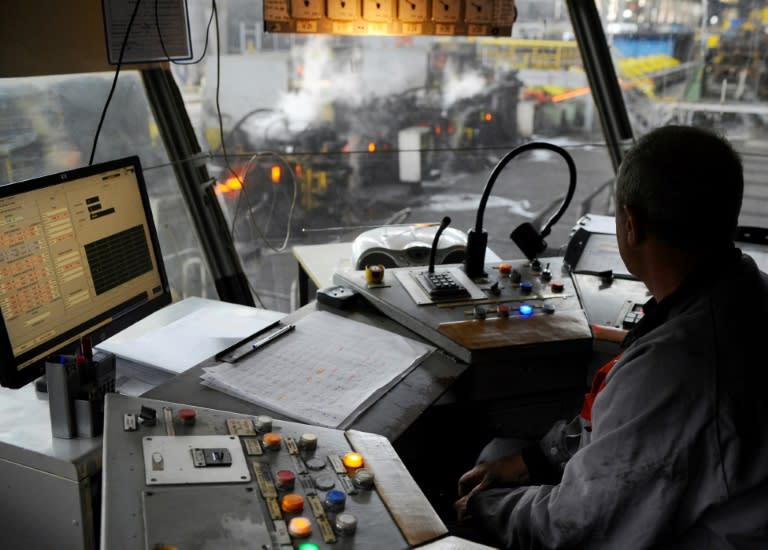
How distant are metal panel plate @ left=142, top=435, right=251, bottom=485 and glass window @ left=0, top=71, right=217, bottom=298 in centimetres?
128

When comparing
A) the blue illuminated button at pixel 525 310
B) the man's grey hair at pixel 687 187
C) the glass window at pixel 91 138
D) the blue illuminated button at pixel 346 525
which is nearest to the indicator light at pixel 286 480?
the blue illuminated button at pixel 346 525

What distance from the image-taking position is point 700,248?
1152 millimetres

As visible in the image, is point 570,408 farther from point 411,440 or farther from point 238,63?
point 238,63

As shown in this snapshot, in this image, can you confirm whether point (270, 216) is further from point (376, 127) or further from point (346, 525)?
point (346, 525)

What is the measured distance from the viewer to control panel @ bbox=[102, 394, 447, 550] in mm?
978

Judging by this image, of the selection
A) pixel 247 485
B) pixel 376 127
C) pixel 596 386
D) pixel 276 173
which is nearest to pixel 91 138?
pixel 276 173

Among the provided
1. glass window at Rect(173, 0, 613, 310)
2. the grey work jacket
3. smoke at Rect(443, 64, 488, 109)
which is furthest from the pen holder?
smoke at Rect(443, 64, 488, 109)

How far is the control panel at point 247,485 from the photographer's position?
0.98 meters

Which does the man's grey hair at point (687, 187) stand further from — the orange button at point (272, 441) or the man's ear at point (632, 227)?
the orange button at point (272, 441)

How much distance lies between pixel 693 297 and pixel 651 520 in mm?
336

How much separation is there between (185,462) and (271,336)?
59 cm

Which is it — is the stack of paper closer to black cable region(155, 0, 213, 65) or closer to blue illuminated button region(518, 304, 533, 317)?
blue illuminated button region(518, 304, 533, 317)

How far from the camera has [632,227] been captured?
1188mm

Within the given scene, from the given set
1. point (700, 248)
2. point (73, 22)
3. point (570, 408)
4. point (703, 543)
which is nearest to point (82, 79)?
point (73, 22)
